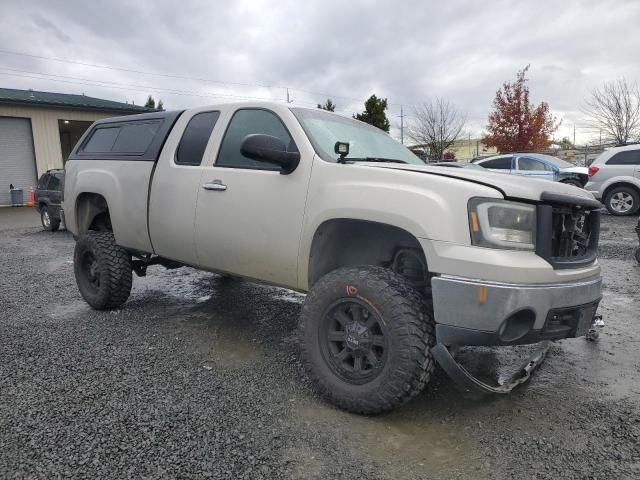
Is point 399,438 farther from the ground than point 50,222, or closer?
closer

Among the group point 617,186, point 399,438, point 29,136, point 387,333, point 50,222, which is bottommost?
point 399,438

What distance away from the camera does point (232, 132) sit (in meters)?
3.71

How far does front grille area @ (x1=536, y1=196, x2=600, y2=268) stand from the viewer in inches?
96.8

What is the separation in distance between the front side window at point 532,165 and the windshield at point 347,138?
10.5 meters

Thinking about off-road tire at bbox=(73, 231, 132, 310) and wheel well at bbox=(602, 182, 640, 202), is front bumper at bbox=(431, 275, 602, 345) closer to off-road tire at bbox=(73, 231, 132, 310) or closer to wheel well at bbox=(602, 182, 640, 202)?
off-road tire at bbox=(73, 231, 132, 310)

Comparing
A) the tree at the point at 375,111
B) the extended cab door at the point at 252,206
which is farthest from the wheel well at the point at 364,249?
the tree at the point at 375,111

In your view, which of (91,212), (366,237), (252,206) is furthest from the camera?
(91,212)

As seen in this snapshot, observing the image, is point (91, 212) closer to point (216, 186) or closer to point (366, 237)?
point (216, 186)

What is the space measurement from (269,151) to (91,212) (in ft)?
9.56

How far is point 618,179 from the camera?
38.7 feet

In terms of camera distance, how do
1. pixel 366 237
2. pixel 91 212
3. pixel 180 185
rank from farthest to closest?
pixel 91 212 → pixel 180 185 → pixel 366 237

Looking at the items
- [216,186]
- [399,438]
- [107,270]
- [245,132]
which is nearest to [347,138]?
[245,132]

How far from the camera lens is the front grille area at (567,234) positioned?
96.8 inches

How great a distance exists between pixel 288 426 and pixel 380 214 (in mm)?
1285
